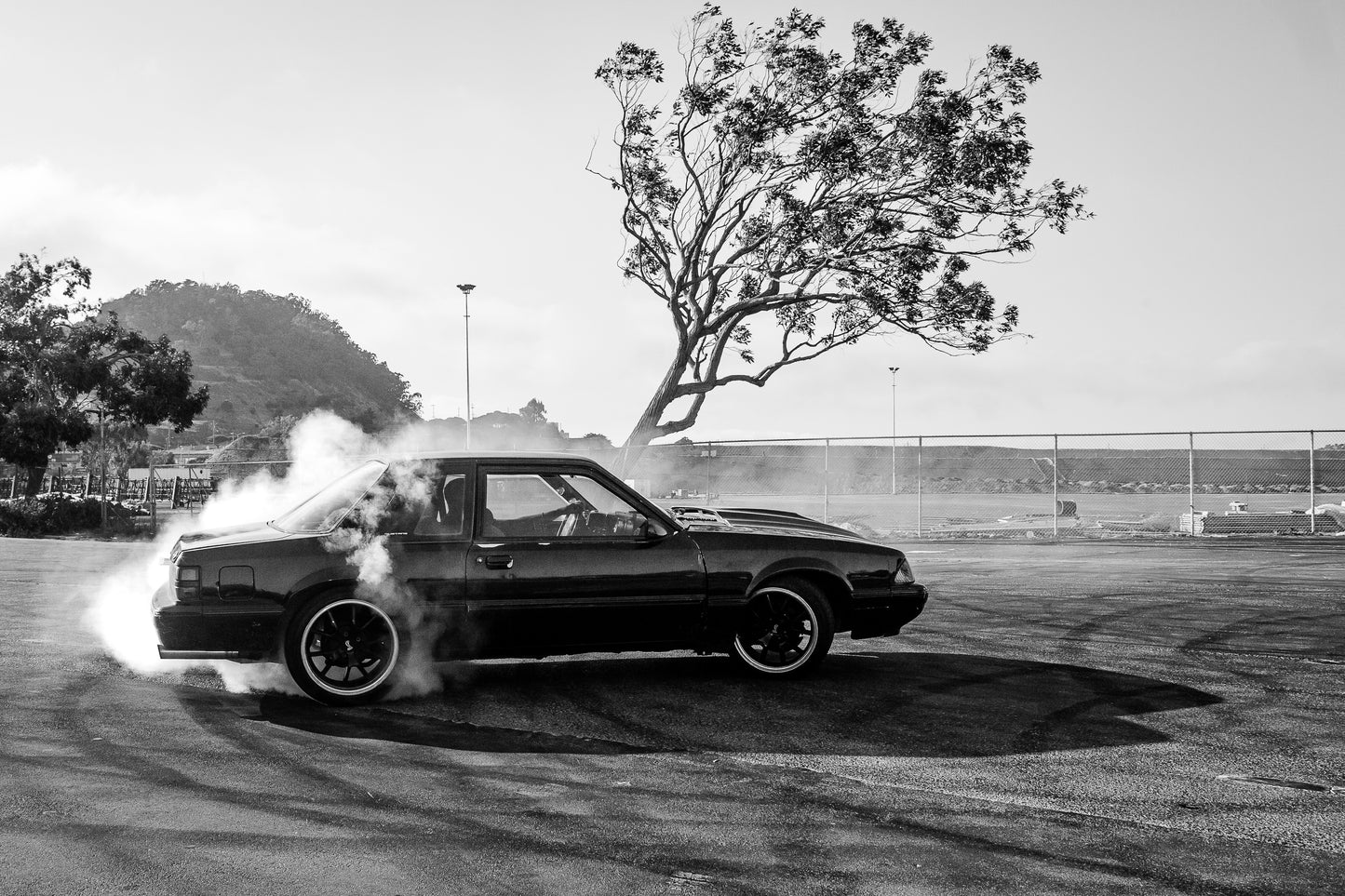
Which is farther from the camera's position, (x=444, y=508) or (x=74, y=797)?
(x=444, y=508)

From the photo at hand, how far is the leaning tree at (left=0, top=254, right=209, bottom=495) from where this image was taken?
1430 inches

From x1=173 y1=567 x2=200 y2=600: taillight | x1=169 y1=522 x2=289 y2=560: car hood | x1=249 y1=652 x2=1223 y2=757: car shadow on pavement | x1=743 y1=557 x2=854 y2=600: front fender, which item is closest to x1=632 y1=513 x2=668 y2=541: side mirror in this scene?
x1=743 y1=557 x2=854 y2=600: front fender

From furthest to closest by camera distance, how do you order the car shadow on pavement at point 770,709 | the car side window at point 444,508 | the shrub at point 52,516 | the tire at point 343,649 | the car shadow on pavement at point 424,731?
the shrub at point 52,516 → the car side window at point 444,508 → the tire at point 343,649 → the car shadow on pavement at point 770,709 → the car shadow on pavement at point 424,731

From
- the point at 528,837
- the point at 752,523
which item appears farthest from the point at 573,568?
the point at 528,837

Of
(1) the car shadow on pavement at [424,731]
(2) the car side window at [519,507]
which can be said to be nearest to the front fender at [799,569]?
(2) the car side window at [519,507]

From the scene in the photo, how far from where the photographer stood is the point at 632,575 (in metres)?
6.47

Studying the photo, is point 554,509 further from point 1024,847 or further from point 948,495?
point 948,495

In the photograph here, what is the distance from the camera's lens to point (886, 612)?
22.8 ft

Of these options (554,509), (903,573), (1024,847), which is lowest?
(1024,847)

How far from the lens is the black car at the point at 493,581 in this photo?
6.05 metres

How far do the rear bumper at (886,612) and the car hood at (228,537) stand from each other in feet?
11.3

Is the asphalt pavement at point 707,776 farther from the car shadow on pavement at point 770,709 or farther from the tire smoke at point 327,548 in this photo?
the tire smoke at point 327,548

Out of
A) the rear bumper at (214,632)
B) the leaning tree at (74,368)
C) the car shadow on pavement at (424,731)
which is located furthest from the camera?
the leaning tree at (74,368)

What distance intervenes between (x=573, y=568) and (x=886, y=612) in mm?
2020
